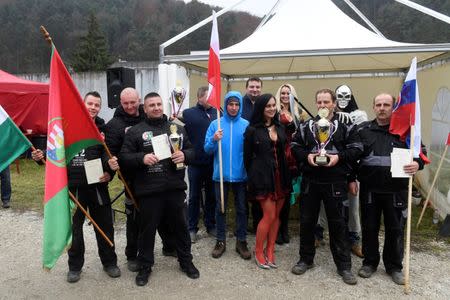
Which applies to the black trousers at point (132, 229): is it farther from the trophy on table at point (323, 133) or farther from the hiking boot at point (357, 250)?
the hiking boot at point (357, 250)

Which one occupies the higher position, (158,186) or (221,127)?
(221,127)

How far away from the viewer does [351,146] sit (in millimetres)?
3627

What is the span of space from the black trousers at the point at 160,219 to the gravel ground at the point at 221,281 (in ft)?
0.96

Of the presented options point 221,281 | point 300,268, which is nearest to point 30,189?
point 221,281

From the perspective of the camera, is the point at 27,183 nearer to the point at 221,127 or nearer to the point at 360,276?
the point at 221,127

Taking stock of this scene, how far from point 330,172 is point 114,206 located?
419 centimetres

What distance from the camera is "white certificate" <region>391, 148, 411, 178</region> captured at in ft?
11.6

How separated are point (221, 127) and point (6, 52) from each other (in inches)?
1884

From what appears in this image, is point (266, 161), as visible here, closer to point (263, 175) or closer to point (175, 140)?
point (263, 175)

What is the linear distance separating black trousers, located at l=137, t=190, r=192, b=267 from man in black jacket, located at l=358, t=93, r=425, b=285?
70.0 inches

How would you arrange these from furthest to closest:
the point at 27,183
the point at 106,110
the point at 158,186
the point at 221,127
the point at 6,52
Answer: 1. the point at 6,52
2. the point at 106,110
3. the point at 27,183
4. the point at 221,127
5. the point at 158,186

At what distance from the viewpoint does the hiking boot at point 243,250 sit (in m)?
4.26

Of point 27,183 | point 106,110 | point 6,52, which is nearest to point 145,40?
point 6,52

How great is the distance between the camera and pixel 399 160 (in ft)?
11.7
